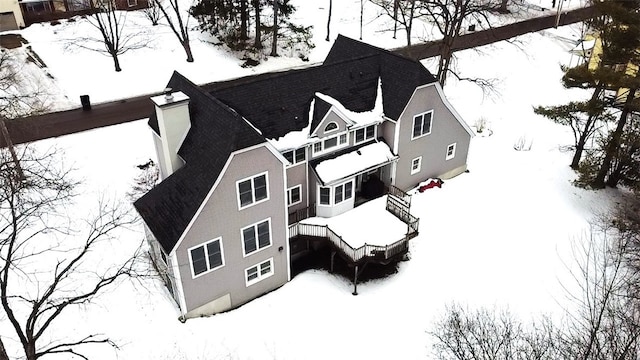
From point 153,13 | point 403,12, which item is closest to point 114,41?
point 153,13

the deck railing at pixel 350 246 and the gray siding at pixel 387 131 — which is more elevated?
the gray siding at pixel 387 131

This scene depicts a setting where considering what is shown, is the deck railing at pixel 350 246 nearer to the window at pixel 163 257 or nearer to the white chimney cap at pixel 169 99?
the window at pixel 163 257

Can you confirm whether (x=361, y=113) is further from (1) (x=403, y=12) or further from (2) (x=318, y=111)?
(1) (x=403, y=12)

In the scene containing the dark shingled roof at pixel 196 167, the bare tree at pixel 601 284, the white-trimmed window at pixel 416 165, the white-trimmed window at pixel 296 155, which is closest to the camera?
the dark shingled roof at pixel 196 167

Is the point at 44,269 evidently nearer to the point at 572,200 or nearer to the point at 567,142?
the point at 572,200

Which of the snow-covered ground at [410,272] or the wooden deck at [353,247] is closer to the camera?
the snow-covered ground at [410,272]

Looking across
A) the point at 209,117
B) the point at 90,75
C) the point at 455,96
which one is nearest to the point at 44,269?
the point at 209,117

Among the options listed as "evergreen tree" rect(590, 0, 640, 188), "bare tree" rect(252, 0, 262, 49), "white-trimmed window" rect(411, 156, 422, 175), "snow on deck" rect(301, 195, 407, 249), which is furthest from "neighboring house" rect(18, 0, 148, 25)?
"evergreen tree" rect(590, 0, 640, 188)

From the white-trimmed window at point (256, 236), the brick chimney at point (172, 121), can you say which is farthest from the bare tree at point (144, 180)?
the white-trimmed window at point (256, 236)
